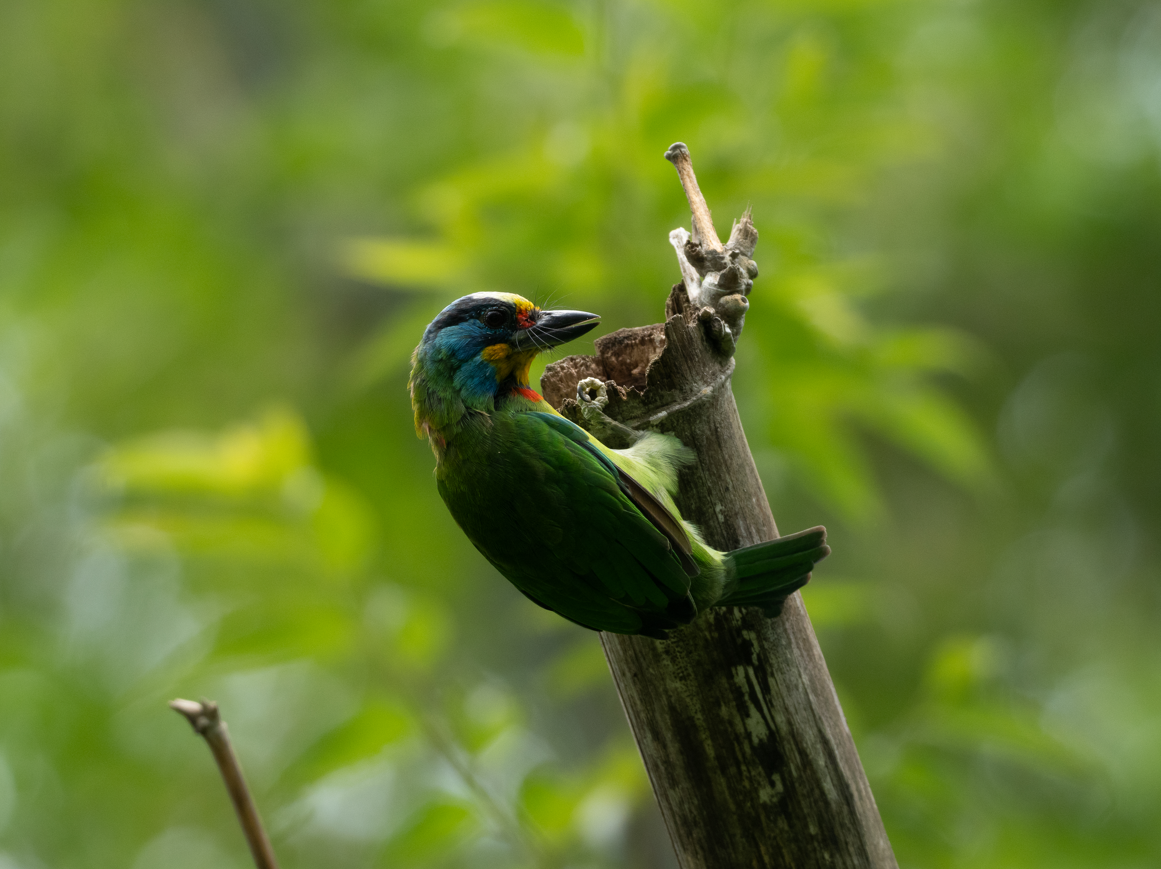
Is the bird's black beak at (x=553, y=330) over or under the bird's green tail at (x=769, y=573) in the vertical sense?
over

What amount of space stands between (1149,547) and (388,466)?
5.44 metres

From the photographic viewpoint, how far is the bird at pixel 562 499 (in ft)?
5.57

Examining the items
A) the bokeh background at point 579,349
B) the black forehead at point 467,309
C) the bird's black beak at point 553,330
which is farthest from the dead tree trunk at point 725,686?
the bokeh background at point 579,349

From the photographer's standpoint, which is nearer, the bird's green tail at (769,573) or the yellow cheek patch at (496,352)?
the bird's green tail at (769,573)

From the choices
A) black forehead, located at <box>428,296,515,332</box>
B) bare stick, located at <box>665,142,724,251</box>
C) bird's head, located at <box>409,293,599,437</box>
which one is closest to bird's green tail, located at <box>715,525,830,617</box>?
bare stick, located at <box>665,142,724,251</box>

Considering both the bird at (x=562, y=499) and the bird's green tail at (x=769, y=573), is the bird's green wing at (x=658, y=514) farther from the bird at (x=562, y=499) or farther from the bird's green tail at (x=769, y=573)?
the bird's green tail at (x=769, y=573)

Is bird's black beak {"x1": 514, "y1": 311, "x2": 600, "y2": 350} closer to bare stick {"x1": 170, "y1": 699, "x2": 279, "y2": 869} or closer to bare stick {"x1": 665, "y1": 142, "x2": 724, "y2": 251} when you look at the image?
bare stick {"x1": 665, "y1": 142, "x2": 724, "y2": 251}

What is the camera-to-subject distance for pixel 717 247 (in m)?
1.85

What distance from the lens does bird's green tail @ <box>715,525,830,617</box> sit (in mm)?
1662

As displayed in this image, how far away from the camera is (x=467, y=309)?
7.57 ft

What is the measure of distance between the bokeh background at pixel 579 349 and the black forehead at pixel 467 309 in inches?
19.2

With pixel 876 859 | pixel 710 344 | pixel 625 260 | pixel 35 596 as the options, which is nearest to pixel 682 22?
pixel 625 260

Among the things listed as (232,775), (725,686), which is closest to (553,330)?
(725,686)

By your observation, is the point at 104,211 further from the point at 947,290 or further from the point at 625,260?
the point at 947,290
